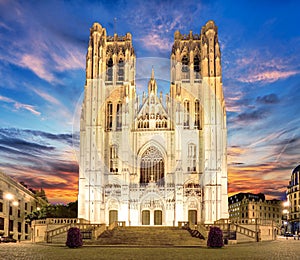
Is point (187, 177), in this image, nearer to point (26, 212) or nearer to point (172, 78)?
point (172, 78)

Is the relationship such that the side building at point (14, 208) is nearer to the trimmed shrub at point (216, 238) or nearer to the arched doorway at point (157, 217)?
the arched doorway at point (157, 217)

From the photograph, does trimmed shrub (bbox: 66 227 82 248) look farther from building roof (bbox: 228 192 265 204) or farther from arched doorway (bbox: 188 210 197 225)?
building roof (bbox: 228 192 265 204)

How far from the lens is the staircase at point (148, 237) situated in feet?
141

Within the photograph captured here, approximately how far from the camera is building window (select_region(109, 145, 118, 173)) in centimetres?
6675

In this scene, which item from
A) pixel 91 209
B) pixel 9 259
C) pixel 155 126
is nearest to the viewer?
pixel 9 259

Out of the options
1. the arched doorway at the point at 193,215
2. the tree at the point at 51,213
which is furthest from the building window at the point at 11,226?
the arched doorway at the point at 193,215

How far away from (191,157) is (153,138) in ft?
19.1

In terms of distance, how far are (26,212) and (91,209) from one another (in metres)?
18.9

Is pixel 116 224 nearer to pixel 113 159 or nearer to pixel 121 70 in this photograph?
pixel 113 159

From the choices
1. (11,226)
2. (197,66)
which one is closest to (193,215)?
(197,66)

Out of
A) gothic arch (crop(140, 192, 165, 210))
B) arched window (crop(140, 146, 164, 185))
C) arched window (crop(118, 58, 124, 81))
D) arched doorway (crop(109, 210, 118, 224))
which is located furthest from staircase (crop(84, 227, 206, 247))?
arched window (crop(118, 58, 124, 81))

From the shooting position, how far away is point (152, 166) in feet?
219

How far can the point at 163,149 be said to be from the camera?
6662 centimetres

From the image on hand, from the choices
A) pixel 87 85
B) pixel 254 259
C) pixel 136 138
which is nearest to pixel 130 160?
pixel 136 138
